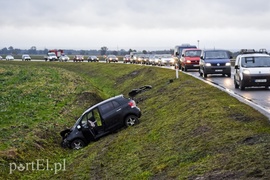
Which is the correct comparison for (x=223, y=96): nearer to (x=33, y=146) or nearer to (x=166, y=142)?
(x=166, y=142)

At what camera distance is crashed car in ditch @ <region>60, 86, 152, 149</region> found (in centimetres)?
2038

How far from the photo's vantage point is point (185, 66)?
141 ft

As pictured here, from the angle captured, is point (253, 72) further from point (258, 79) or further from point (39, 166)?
point (39, 166)

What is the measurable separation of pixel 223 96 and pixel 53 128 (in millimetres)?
9181

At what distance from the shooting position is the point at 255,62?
83.3ft

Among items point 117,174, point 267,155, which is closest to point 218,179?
point 267,155

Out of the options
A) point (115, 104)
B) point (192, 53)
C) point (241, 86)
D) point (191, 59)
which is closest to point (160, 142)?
point (115, 104)

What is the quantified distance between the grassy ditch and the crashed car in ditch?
0.53 m

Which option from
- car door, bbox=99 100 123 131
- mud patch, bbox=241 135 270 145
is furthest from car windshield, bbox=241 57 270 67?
mud patch, bbox=241 135 270 145

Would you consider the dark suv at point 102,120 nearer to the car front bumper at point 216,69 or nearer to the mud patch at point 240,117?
the mud patch at point 240,117

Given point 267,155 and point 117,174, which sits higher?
point 267,155

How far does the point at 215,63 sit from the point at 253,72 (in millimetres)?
10281

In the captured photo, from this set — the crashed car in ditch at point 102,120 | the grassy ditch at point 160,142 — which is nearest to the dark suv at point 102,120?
the crashed car in ditch at point 102,120

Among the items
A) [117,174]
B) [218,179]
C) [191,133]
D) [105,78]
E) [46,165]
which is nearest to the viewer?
[218,179]
